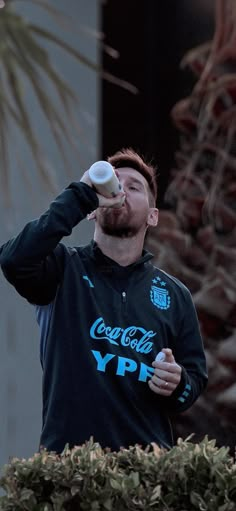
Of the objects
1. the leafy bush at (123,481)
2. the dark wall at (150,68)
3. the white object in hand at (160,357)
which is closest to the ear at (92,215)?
the white object in hand at (160,357)

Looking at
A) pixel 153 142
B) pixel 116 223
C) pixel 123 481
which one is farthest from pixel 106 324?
pixel 153 142

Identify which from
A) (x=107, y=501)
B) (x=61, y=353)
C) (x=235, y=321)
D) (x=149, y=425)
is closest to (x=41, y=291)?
(x=61, y=353)

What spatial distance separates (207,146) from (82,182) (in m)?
2.70

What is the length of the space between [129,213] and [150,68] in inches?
143

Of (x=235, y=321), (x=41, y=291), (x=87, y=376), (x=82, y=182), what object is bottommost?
(x=235, y=321)

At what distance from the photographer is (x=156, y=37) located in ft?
24.1

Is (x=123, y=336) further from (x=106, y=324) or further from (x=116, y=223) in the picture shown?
(x=116, y=223)

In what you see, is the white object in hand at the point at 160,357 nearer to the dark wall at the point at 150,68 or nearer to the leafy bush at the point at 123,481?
the leafy bush at the point at 123,481

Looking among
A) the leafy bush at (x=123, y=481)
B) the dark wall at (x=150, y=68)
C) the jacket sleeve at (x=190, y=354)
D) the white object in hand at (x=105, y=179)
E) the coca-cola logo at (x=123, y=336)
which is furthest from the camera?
the dark wall at (x=150, y=68)

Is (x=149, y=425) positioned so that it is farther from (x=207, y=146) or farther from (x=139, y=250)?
(x=207, y=146)

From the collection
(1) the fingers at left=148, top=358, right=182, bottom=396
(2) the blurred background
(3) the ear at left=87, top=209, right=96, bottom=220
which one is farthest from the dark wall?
(1) the fingers at left=148, top=358, right=182, bottom=396

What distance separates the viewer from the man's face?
3.84 metres

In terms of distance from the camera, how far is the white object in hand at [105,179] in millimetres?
Answer: 3654

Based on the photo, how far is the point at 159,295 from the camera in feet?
13.0
